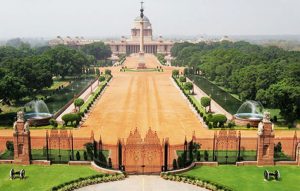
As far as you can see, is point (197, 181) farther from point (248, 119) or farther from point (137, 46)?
point (137, 46)

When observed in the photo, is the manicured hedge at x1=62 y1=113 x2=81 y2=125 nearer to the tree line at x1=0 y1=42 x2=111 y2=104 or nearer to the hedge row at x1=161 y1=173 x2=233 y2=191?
the tree line at x1=0 y1=42 x2=111 y2=104

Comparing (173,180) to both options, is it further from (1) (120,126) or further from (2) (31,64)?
(2) (31,64)

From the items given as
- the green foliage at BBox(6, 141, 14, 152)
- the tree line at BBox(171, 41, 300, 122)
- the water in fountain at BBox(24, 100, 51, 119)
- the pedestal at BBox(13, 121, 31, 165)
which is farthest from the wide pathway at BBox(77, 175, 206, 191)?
the tree line at BBox(171, 41, 300, 122)

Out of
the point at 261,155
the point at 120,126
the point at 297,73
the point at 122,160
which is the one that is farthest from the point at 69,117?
the point at 297,73

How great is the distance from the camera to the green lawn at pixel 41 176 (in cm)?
2420

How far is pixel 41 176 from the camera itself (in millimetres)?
25953

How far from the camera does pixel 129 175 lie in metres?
26.2

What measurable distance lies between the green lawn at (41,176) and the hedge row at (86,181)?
0.77 meters

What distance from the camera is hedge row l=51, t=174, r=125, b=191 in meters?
23.9

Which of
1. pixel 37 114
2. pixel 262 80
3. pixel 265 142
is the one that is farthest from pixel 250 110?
pixel 37 114

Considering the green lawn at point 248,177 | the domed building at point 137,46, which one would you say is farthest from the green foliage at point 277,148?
the domed building at point 137,46

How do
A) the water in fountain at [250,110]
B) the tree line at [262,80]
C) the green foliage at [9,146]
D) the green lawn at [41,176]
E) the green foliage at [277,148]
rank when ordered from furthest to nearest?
the water in fountain at [250,110], the tree line at [262,80], the green foliage at [9,146], the green foliage at [277,148], the green lawn at [41,176]

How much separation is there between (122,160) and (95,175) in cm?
331

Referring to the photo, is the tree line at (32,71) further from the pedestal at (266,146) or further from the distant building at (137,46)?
the distant building at (137,46)
